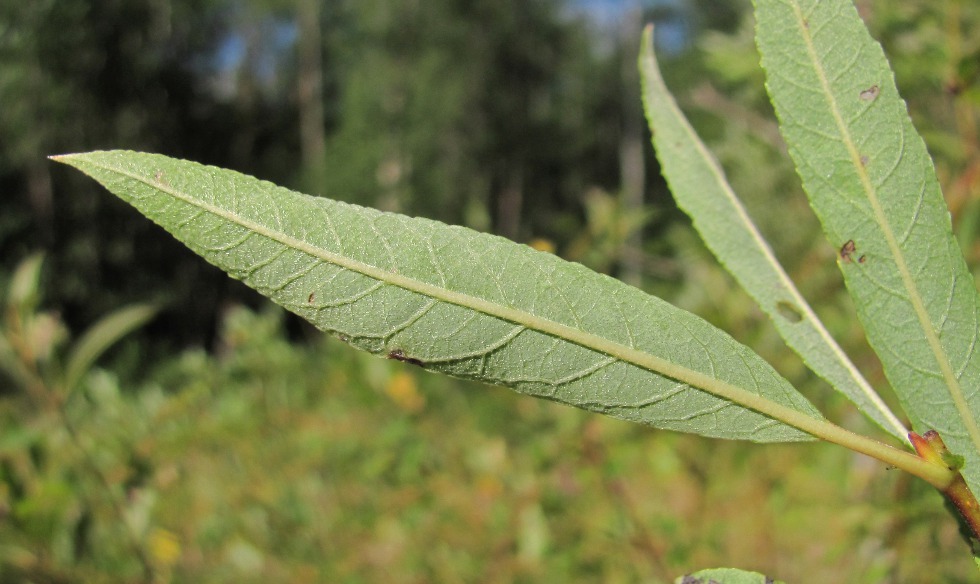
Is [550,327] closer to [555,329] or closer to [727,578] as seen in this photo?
[555,329]

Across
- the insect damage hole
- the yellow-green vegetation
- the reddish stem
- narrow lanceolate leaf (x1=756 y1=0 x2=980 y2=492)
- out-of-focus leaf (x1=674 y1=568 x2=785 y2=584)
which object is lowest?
the yellow-green vegetation

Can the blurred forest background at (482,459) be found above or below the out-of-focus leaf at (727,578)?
below

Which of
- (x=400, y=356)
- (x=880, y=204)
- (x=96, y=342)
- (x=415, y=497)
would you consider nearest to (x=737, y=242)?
(x=880, y=204)

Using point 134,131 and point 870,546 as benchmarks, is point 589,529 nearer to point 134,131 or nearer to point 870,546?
point 870,546

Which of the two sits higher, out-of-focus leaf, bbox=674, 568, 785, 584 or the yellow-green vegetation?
out-of-focus leaf, bbox=674, 568, 785, 584

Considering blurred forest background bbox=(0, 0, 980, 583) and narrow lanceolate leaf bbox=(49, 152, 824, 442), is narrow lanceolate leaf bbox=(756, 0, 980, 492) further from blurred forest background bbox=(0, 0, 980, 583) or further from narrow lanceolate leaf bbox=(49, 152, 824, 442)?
blurred forest background bbox=(0, 0, 980, 583)

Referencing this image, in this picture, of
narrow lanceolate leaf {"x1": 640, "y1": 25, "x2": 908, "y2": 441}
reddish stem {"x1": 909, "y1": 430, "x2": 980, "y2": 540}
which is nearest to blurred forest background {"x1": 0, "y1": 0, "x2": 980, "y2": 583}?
narrow lanceolate leaf {"x1": 640, "y1": 25, "x2": 908, "y2": 441}

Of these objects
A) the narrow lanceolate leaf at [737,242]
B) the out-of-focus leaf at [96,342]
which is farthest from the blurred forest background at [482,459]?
the narrow lanceolate leaf at [737,242]

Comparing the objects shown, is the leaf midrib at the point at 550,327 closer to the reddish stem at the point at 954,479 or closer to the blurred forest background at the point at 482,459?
the reddish stem at the point at 954,479
